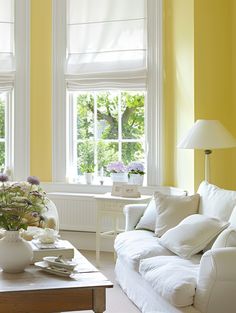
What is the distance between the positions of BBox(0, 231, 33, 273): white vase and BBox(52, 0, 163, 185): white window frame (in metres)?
3.24

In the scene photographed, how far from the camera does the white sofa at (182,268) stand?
3.17 m

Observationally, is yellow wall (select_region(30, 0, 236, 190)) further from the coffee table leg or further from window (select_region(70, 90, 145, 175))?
the coffee table leg

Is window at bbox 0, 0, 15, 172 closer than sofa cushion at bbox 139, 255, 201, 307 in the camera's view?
No

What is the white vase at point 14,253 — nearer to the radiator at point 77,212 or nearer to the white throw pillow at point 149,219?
the white throw pillow at point 149,219

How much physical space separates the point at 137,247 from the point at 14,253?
134cm

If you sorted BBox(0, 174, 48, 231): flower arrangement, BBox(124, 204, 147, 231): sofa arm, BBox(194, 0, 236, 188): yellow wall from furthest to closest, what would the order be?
1. BBox(194, 0, 236, 188): yellow wall
2. BBox(124, 204, 147, 231): sofa arm
3. BBox(0, 174, 48, 231): flower arrangement

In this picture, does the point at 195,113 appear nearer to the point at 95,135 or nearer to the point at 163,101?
the point at 163,101

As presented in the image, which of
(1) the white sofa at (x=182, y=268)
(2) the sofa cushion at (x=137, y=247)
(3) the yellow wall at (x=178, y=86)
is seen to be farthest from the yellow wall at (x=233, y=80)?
(2) the sofa cushion at (x=137, y=247)

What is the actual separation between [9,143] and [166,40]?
2337 millimetres

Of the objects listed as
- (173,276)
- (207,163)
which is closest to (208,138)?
(207,163)

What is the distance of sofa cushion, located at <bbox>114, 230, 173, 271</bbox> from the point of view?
4.23 metres

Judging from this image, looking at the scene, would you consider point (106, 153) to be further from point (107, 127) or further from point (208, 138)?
point (208, 138)

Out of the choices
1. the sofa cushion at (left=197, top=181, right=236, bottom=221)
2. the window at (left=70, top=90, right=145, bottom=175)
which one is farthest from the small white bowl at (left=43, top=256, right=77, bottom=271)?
the window at (left=70, top=90, right=145, bottom=175)

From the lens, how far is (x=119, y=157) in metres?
6.80
